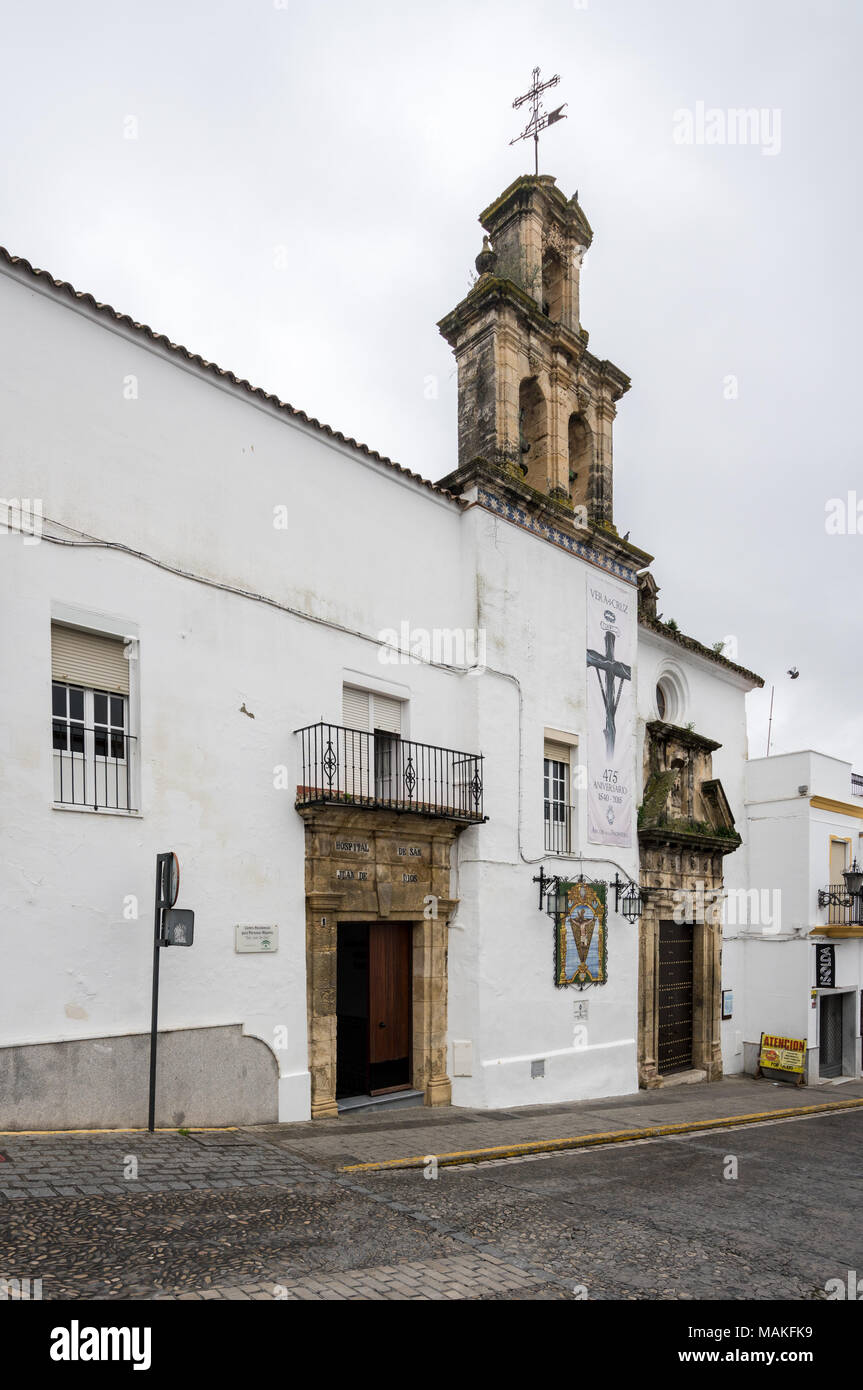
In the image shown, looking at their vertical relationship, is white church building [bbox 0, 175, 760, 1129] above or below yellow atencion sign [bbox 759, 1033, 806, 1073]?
above

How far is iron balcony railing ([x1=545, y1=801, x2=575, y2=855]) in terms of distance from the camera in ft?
44.4

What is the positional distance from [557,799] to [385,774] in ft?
11.2

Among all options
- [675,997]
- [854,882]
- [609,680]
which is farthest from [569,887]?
[854,882]

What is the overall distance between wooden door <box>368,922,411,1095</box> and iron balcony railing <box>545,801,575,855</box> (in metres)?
2.75

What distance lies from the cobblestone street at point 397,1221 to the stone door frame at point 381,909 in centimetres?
107

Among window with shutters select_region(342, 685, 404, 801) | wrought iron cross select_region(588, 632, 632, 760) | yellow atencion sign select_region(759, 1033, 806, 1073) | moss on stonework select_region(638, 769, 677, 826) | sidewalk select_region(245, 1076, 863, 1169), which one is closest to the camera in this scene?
sidewalk select_region(245, 1076, 863, 1169)

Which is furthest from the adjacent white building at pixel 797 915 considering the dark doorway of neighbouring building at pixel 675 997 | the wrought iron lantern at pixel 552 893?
the wrought iron lantern at pixel 552 893

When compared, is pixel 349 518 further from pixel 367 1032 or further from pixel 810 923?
pixel 810 923

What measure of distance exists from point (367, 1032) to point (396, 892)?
63.8 inches

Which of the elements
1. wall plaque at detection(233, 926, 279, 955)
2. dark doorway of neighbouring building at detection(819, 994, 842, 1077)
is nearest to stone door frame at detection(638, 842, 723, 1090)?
dark doorway of neighbouring building at detection(819, 994, 842, 1077)

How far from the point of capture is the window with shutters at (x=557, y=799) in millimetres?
13594
